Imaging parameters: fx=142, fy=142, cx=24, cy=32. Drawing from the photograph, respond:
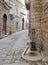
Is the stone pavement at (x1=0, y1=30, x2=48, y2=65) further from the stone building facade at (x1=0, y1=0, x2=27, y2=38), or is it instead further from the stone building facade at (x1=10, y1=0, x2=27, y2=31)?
the stone building facade at (x1=10, y1=0, x2=27, y2=31)

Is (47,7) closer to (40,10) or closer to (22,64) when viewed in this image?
(40,10)

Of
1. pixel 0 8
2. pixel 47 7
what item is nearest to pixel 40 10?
pixel 47 7

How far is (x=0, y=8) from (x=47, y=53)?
10076 mm

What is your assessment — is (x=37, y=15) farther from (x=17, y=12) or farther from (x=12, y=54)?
(x=17, y=12)

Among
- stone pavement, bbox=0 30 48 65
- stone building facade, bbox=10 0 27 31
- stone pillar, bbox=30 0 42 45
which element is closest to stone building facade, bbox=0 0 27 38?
stone building facade, bbox=10 0 27 31

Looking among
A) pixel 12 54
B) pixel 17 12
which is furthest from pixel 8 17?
pixel 12 54

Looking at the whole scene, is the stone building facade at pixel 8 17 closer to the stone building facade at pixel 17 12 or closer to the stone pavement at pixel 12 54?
the stone building facade at pixel 17 12

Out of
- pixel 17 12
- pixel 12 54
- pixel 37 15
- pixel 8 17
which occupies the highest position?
pixel 17 12

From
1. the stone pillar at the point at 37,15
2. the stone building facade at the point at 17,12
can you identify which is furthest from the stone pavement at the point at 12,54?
the stone building facade at the point at 17,12

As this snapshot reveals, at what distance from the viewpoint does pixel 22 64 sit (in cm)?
441

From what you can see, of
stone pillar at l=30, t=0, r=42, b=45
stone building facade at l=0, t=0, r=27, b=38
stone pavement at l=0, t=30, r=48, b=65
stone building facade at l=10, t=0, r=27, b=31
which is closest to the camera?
stone pavement at l=0, t=30, r=48, b=65

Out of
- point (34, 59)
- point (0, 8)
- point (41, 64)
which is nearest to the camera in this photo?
point (41, 64)

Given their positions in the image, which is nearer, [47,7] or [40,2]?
[47,7]

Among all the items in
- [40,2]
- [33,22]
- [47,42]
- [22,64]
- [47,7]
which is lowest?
[22,64]
